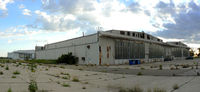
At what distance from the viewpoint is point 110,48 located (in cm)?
Result: 4138

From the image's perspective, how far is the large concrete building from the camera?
129 feet

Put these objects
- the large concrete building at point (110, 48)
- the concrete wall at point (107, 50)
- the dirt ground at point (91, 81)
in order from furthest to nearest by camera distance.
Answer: the large concrete building at point (110, 48) < the concrete wall at point (107, 50) < the dirt ground at point (91, 81)

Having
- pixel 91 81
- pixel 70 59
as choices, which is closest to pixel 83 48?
pixel 70 59

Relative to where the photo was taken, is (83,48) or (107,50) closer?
(107,50)

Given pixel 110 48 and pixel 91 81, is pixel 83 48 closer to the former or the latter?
pixel 110 48

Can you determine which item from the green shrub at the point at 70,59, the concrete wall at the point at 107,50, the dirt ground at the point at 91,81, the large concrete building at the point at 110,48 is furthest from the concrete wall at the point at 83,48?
the dirt ground at the point at 91,81

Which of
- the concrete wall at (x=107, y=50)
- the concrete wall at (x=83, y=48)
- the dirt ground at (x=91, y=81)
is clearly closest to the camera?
the dirt ground at (x=91, y=81)

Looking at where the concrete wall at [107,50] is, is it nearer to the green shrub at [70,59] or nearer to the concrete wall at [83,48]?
the concrete wall at [83,48]

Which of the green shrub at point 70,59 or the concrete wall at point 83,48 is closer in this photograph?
the concrete wall at point 83,48

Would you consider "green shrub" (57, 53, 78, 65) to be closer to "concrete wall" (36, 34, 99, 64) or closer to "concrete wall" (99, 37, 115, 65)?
"concrete wall" (36, 34, 99, 64)

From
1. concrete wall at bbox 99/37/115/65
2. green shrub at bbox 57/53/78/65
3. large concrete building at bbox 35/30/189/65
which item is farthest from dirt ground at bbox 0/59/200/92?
green shrub at bbox 57/53/78/65

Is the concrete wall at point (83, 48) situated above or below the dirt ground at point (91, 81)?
above

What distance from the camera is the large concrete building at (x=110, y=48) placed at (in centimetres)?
3947

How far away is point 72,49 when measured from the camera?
1933 inches
